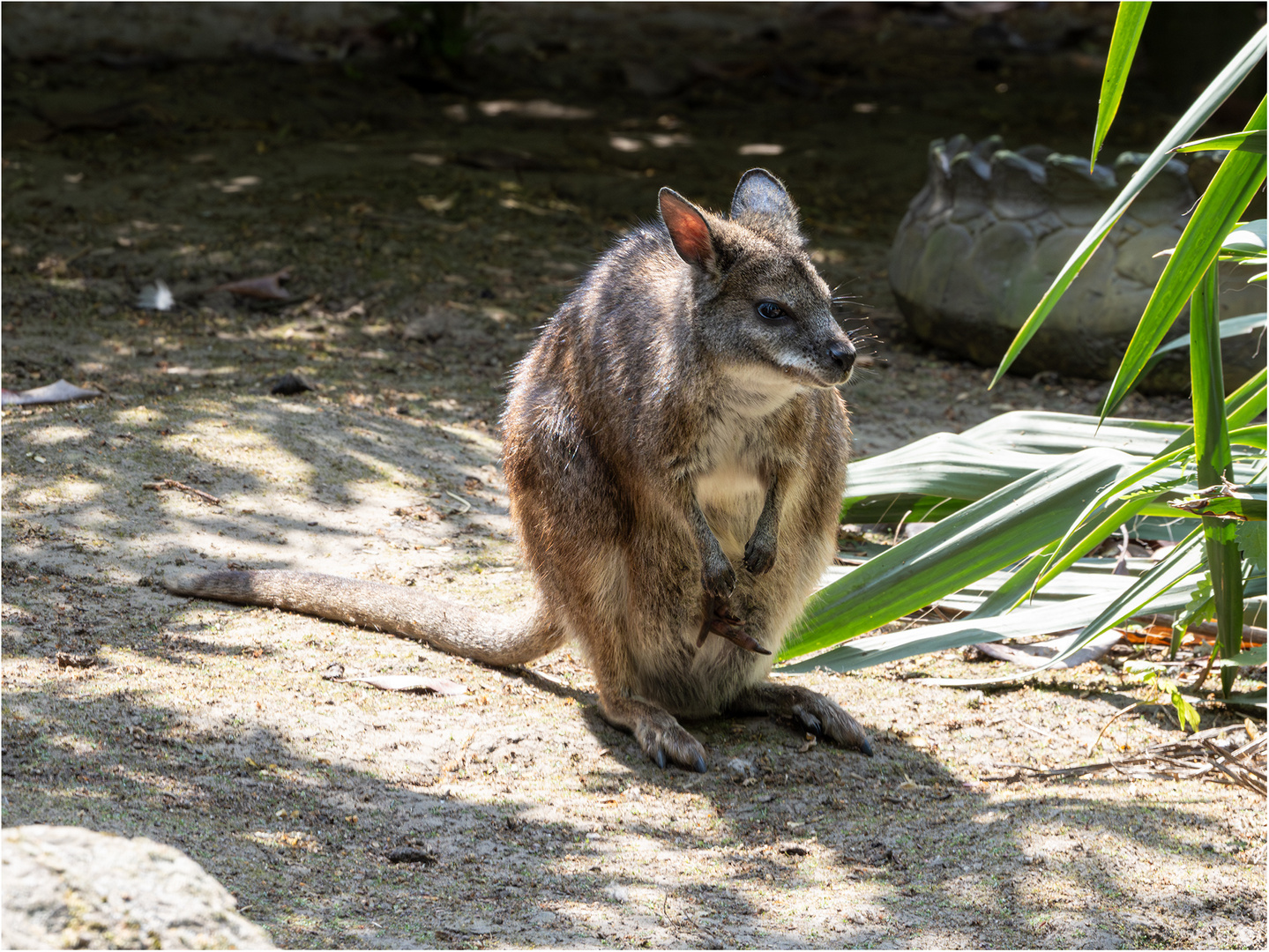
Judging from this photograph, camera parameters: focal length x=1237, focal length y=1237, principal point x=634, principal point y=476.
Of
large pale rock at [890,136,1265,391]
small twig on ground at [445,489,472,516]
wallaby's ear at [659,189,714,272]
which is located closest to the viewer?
wallaby's ear at [659,189,714,272]

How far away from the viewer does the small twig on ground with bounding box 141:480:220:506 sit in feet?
13.1

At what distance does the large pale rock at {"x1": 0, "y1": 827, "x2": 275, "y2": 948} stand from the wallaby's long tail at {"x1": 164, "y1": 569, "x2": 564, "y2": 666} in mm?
2109

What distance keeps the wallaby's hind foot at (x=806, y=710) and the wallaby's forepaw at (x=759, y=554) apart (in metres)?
0.41

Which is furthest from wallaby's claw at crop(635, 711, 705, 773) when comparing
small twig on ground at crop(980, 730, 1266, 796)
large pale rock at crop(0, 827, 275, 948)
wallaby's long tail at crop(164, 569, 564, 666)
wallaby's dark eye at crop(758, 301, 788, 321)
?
large pale rock at crop(0, 827, 275, 948)

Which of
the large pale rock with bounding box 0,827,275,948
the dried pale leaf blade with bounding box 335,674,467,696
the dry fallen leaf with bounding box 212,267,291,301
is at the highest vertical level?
the large pale rock with bounding box 0,827,275,948

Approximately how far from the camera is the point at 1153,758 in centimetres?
287

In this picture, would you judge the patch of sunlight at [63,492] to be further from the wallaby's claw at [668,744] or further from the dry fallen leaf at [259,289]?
the dry fallen leaf at [259,289]

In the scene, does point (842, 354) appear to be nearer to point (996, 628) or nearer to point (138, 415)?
point (996, 628)

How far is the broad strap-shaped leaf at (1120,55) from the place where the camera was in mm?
2227

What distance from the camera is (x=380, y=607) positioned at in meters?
3.43

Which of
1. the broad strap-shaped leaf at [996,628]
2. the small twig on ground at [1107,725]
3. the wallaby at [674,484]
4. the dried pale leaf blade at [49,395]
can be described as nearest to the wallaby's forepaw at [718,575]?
the wallaby at [674,484]

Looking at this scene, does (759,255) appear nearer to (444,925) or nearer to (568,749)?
(568,749)

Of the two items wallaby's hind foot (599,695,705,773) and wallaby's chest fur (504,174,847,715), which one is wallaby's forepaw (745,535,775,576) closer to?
wallaby's chest fur (504,174,847,715)

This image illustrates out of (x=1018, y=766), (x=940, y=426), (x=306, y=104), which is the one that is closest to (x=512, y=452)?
(x=1018, y=766)
